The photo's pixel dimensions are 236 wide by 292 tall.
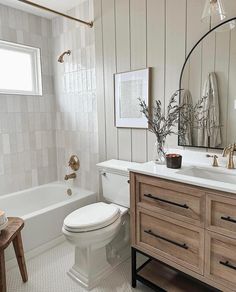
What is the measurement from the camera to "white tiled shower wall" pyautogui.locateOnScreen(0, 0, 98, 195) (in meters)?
2.62

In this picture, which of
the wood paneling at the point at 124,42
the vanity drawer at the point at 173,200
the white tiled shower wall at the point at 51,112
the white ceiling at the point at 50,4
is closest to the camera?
the vanity drawer at the point at 173,200

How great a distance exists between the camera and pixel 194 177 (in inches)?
56.6

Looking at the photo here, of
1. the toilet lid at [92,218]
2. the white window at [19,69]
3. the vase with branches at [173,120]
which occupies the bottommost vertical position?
the toilet lid at [92,218]

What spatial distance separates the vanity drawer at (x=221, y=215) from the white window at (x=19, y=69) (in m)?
2.42

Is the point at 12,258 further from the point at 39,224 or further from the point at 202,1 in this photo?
the point at 202,1

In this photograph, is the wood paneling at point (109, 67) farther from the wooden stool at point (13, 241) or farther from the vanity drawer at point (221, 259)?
the vanity drawer at point (221, 259)

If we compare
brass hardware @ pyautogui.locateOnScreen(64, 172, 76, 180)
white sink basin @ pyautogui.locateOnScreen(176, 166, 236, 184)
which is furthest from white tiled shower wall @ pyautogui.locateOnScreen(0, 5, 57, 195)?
white sink basin @ pyautogui.locateOnScreen(176, 166, 236, 184)

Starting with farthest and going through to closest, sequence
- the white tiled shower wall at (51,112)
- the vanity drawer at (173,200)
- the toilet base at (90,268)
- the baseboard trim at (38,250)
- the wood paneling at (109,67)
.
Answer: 1. the white tiled shower wall at (51,112)
2. the wood paneling at (109,67)
3. the baseboard trim at (38,250)
4. the toilet base at (90,268)
5. the vanity drawer at (173,200)

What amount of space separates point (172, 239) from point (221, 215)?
387 mm

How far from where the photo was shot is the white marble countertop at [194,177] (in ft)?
4.16

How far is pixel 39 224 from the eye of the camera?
7.27 feet

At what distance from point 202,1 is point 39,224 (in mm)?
2302

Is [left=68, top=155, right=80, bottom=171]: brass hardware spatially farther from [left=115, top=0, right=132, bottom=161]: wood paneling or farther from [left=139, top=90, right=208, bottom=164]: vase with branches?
[left=139, top=90, right=208, bottom=164]: vase with branches

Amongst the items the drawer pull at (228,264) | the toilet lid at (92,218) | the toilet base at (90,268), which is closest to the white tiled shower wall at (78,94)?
the toilet lid at (92,218)
